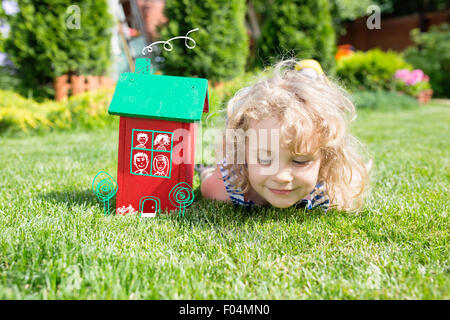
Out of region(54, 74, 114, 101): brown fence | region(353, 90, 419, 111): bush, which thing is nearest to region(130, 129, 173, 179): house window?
Answer: region(54, 74, 114, 101): brown fence

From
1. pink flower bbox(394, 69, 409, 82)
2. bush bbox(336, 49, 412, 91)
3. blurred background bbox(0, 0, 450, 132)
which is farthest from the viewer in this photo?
pink flower bbox(394, 69, 409, 82)

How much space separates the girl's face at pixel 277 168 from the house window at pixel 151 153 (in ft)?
1.50

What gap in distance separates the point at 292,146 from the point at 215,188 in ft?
2.46

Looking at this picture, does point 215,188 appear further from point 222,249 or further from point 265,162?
point 222,249

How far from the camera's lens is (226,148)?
2098mm

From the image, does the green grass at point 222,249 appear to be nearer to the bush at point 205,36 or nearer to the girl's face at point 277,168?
the girl's face at point 277,168

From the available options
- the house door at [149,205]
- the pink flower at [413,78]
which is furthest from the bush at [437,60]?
the house door at [149,205]

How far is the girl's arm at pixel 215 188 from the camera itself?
229cm

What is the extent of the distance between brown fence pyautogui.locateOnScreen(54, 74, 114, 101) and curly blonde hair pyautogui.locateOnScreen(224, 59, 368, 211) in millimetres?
5268

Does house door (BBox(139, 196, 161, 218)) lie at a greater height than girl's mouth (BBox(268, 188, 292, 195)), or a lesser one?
lesser

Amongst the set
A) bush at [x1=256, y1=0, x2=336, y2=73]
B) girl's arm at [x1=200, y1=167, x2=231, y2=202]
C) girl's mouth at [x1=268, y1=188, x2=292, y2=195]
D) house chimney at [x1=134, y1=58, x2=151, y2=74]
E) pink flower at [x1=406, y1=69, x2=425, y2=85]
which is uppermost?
bush at [x1=256, y1=0, x2=336, y2=73]

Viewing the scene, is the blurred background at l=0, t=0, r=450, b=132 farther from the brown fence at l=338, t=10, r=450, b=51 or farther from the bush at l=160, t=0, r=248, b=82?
the brown fence at l=338, t=10, r=450, b=51

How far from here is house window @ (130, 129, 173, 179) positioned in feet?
6.61

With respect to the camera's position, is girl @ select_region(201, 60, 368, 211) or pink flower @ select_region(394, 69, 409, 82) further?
pink flower @ select_region(394, 69, 409, 82)
